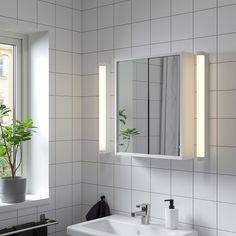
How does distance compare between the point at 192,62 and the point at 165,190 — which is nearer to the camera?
the point at 192,62

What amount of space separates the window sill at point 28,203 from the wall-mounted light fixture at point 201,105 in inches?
43.5

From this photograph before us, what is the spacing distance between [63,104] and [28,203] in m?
0.72

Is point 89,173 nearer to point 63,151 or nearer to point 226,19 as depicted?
point 63,151

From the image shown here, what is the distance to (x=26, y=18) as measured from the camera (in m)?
2.88

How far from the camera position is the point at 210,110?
252 cm

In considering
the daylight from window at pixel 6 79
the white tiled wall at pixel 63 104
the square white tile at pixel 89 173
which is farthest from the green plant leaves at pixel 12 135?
the square white tile at pixel 89 173

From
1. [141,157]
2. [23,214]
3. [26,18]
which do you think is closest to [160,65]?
[141,157]

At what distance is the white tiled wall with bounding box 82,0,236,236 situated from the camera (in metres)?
2.46

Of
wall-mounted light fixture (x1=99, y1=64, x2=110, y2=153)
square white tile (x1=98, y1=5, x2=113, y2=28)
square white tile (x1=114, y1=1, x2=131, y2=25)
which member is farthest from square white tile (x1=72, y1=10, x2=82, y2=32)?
wall-mounted light fixture (x1=99, y1=64, x2=110, y2=153)

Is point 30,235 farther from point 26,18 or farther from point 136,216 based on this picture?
point 26,18

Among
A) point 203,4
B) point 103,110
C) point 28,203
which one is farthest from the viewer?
point 103,110

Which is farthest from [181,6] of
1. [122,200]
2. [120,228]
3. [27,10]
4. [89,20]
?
[120,228]

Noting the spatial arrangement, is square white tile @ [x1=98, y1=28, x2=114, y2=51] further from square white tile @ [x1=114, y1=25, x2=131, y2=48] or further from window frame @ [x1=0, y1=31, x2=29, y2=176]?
window frame @ [x1=0, y1=31, x2=29, y2=176]

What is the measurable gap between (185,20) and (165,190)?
1037 mm
